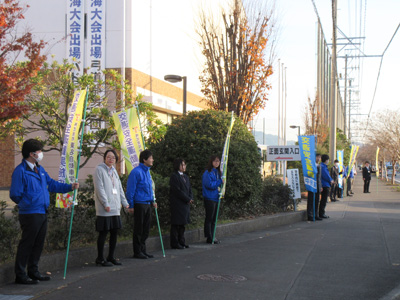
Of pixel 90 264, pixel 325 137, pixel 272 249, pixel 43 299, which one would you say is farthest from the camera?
pixel 325 137

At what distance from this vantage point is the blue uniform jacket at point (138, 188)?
801 centimetres

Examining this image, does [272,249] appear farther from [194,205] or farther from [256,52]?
[256,52]

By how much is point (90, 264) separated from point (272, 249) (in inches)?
137

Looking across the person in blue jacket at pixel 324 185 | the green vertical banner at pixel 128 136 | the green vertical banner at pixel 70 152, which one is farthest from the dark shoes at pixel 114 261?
the person in blue jacket at pixel 324 185

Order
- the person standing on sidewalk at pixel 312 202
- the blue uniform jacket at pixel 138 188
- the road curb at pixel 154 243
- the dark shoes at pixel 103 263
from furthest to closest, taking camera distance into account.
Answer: the person standing on sidewalk at pixel 312 202, the blue uniform jacket at pixel 138 188, the dark shoes at pixel 103 263, the road curb at pixel 154 243

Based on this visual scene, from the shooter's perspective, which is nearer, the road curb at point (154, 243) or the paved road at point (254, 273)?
the paved road at point (254, 273)

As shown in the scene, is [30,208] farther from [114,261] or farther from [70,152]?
[114,261]

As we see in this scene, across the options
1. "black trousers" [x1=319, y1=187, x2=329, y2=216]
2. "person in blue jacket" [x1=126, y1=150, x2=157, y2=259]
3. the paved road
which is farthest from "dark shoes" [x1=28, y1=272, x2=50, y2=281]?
"black trousers" [x1=319, y1=187, x2=329, y2=216]

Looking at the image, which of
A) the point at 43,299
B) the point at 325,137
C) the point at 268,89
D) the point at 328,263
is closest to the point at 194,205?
the point at 328,263

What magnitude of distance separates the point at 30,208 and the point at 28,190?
23 centimetres

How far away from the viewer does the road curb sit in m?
6.78

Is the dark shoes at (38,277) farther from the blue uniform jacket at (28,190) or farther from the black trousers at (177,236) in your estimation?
the black trousers at (177,236)

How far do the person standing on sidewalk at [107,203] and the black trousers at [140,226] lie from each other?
641 millimetres

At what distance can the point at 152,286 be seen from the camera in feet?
20.4
